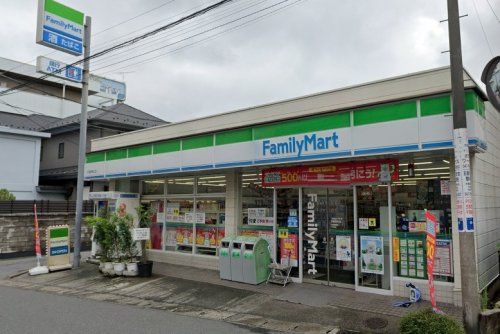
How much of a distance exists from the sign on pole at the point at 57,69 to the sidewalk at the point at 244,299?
721 centimetres

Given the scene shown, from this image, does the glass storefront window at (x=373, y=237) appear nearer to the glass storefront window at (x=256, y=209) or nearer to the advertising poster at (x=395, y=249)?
the advertising poster at (x=395, y=249)

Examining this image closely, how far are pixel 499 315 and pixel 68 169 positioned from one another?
26.7 meters

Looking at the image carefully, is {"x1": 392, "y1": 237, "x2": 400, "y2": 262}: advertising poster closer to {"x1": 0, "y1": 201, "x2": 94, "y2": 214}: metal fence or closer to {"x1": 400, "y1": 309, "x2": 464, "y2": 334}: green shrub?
{"x1": 400, "y1": 309, "x2": 464, "y2": 334}: green shrub

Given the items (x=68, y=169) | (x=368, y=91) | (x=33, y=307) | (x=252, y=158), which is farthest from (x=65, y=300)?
(x=68, y=169)

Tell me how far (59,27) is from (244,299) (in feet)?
37.8

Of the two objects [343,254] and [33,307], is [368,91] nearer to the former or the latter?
[343,254]

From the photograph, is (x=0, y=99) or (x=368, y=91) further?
(x=0, y=99)

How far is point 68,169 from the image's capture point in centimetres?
2720

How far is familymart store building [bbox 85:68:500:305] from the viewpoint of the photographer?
27.8 feet

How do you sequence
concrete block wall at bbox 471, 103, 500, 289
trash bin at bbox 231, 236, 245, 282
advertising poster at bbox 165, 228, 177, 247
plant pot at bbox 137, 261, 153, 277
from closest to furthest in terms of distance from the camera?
1. concrete block wall at bbox 471, 103, 500, 289
2. trash bin at bbox 231, 236, 245, 282
3. plant pot at bbox 137, 261, 153, 277
4. advertising poster at bbox 165, 228, 177, 247

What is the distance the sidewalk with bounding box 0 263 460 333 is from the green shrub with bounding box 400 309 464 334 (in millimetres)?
1128

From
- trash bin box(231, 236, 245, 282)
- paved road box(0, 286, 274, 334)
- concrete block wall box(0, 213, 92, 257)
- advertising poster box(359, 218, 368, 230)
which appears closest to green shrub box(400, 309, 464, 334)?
paved road box(0, 286, 274, 334)

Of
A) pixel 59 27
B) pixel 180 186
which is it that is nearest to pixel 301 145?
pixel 180 186

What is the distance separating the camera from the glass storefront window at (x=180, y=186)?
14.0 metres
